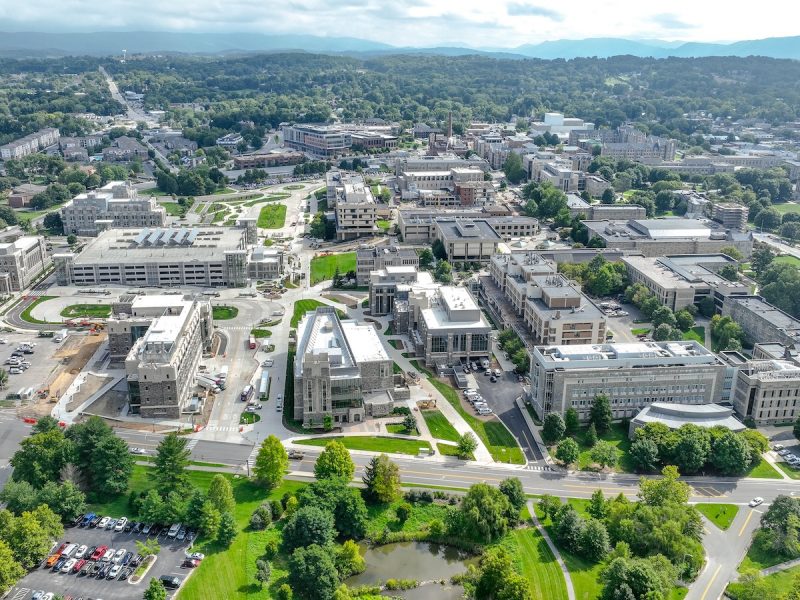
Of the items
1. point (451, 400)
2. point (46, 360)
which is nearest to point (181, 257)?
point (46, 360)

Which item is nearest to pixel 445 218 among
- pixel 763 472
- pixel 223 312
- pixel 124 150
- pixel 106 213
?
pixel 223 312

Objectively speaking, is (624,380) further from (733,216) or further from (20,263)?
(20,263)

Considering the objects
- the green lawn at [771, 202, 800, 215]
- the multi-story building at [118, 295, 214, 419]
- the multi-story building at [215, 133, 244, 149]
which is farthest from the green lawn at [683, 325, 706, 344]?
the multi-story building at [215, 133, 244, 149]

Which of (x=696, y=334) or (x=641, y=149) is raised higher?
(x=641, y=149)

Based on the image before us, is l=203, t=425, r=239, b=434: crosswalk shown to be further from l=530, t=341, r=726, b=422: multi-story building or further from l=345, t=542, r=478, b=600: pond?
l=530, t=341, r=726, b=422: multi-story building

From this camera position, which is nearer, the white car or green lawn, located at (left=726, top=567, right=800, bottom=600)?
green lawn, located at (left=726, top=567, right=800, bottom=600)
